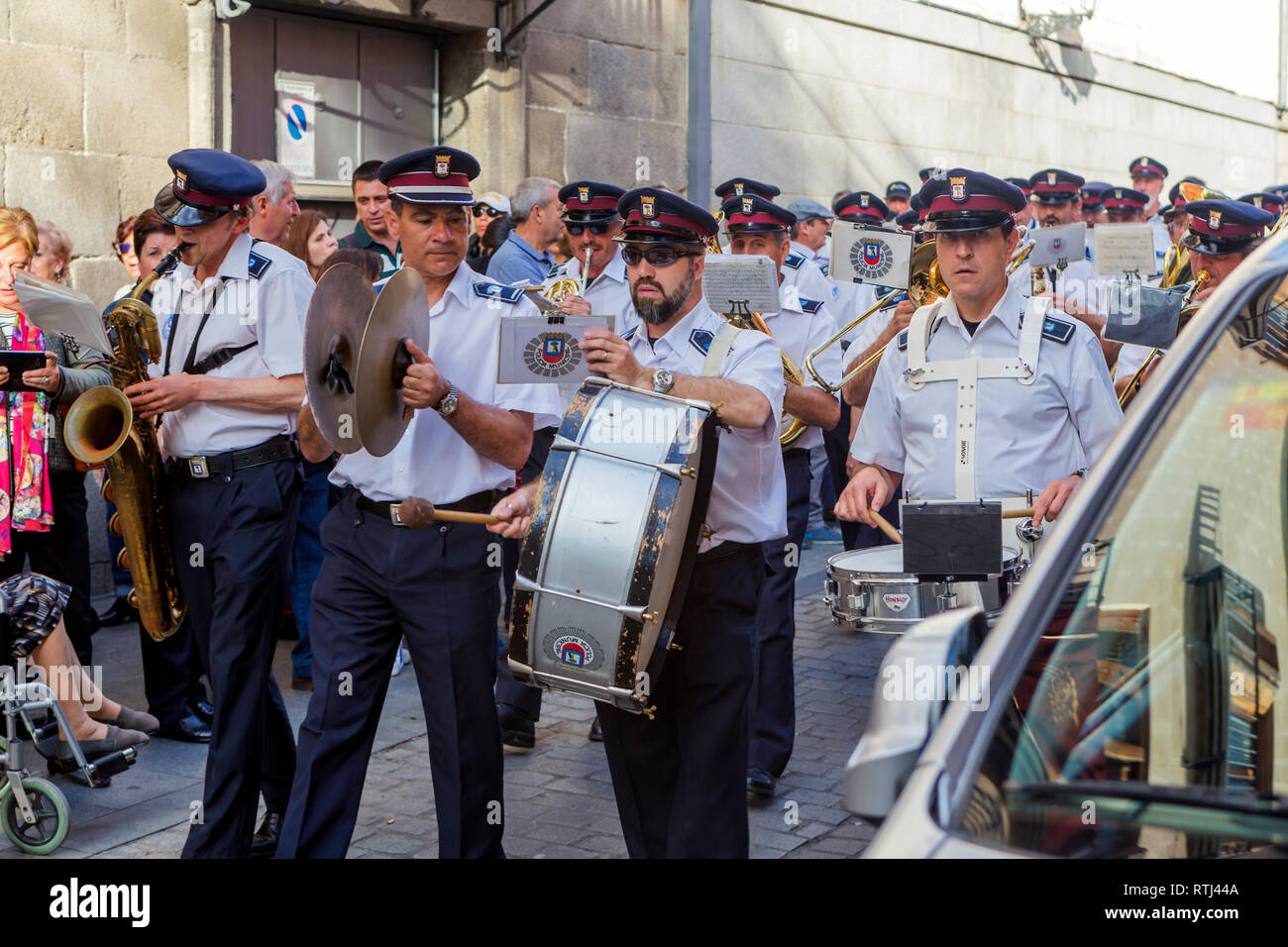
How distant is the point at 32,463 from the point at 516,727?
2.21 m

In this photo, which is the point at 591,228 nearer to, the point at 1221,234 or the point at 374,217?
the point at 374,217

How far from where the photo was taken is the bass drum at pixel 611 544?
3.62 metres

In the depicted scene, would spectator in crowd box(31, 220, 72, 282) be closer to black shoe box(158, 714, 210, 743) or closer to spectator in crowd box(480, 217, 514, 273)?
black shoe box(158, 714, 210, 743)

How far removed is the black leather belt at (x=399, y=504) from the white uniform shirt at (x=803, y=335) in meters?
2.17

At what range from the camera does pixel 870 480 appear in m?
4.57

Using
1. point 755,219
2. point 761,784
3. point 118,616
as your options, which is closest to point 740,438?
point 761,784

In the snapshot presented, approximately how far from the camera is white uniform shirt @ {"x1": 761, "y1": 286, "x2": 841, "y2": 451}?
629 cm

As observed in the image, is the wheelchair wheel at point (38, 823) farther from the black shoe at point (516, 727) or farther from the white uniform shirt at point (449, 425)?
the black shoe at point (516, 727)

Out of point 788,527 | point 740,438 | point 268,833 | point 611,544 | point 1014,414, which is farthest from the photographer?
point 788,527

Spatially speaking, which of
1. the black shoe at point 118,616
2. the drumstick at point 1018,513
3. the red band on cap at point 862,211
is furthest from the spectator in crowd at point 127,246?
the red band on cap at point 862,211

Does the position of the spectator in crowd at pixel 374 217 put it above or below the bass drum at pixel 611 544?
above

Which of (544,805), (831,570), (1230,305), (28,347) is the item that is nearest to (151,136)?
(28,347)

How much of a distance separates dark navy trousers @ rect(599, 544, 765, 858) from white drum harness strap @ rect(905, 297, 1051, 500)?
80 cm

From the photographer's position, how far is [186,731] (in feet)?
20.5
